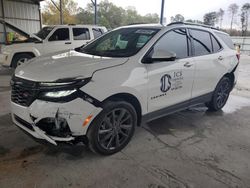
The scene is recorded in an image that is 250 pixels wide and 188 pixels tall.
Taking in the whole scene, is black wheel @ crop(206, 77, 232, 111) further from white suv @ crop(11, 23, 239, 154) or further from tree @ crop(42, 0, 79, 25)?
tree @ crop(42, 0, 79, 25)

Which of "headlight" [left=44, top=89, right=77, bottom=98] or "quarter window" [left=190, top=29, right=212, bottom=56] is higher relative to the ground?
"quarter window" [left=190, top=29, right=212, bottom=56]

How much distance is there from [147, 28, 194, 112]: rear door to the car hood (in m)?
0.56

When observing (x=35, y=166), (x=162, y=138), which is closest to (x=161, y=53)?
(x=162, y=138)

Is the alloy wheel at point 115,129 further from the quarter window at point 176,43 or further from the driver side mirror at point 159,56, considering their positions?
the quarter window at point 176,43

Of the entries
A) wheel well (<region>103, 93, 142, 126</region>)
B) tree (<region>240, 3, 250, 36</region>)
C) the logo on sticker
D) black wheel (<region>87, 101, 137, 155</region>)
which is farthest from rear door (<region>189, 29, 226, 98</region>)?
tree (<region>240, 3, 250, 36</region>)

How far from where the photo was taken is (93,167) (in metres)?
2.65

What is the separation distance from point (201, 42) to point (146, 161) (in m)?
2.35

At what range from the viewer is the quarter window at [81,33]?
320 inches

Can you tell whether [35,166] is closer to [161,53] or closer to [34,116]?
[34,116]

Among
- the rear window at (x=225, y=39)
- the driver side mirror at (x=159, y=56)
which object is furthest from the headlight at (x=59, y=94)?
the rear window at (x=225, y=39)

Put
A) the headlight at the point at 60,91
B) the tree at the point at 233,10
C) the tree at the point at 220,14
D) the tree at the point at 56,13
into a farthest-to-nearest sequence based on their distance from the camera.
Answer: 1. the tree at the point at 56,13
2. the tree at the point at 220,14
3. the tree at the point at 233,10
4. the headlight at the point at 60,91

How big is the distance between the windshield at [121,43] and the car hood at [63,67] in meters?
0.30

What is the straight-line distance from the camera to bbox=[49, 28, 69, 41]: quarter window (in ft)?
26.1

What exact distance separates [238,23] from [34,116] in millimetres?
30088
